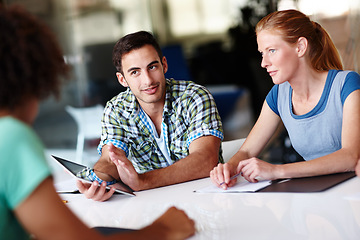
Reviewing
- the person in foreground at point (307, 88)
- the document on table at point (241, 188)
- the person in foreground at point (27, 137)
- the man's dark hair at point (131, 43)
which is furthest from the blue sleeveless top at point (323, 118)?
the person in foreground at point (27, 137)

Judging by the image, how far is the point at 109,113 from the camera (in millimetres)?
2104

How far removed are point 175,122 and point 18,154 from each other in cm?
142

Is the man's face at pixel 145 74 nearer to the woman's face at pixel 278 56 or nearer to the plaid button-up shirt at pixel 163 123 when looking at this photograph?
the plaid button-up shirt at pixel 163 123

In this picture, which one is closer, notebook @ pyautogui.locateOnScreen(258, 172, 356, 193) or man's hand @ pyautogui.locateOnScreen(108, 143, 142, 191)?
notebook @ pyautogui.locateOnScreen(258, 172, 356, 193)

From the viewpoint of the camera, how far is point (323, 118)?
5.83 feet

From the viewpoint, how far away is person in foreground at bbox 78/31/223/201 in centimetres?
198

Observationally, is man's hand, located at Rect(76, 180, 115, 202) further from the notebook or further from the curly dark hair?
the curly dark hair

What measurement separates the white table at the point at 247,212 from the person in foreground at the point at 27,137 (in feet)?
1.02

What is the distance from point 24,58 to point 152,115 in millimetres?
1426

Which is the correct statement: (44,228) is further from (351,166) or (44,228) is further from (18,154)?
(351,166)

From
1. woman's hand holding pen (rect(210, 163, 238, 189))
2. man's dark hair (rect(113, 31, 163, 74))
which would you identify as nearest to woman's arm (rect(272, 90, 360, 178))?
woman's hand holding pen (rect(210, 163, 238, 189))

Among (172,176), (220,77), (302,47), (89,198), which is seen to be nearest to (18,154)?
(89,198)

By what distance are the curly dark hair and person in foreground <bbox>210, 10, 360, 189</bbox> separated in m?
0.92

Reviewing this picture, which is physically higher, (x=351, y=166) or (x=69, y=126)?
(x=351, y=166)
